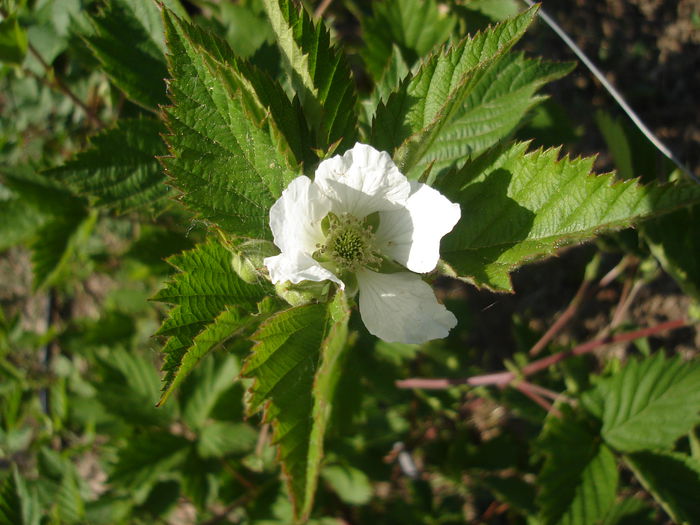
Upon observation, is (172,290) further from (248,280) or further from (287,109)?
(287,109)

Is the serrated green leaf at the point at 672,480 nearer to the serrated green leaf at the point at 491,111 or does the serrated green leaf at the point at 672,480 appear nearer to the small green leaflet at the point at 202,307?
the serrated green leaf at the point at 491,111

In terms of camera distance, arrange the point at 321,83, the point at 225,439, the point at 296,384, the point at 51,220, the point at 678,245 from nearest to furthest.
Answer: the point at 296,384
the point at 321,83
the point at 678,245
the point at 51,220
the point at 225,439

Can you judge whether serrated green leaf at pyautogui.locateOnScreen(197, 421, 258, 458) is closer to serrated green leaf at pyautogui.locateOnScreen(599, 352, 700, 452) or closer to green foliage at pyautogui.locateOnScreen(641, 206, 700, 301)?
serrated green leaf at pyautogui.locateOnScreen(599, 352, 700, 452)

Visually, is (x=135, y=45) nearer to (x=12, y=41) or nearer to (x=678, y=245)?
(x=12, y=41)

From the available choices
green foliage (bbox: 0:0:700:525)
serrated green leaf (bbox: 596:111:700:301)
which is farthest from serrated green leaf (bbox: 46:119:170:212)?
serrated green leaf (bbox: 596:111:700:301)

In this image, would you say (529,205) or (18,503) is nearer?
(529,205)

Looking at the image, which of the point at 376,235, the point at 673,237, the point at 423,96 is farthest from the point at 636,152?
the point at 376,235

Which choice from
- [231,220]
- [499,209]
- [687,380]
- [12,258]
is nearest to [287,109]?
[231,220]

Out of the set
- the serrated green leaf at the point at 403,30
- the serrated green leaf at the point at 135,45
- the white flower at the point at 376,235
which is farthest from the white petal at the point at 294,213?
the serrated green leaf at the point at 403,30
